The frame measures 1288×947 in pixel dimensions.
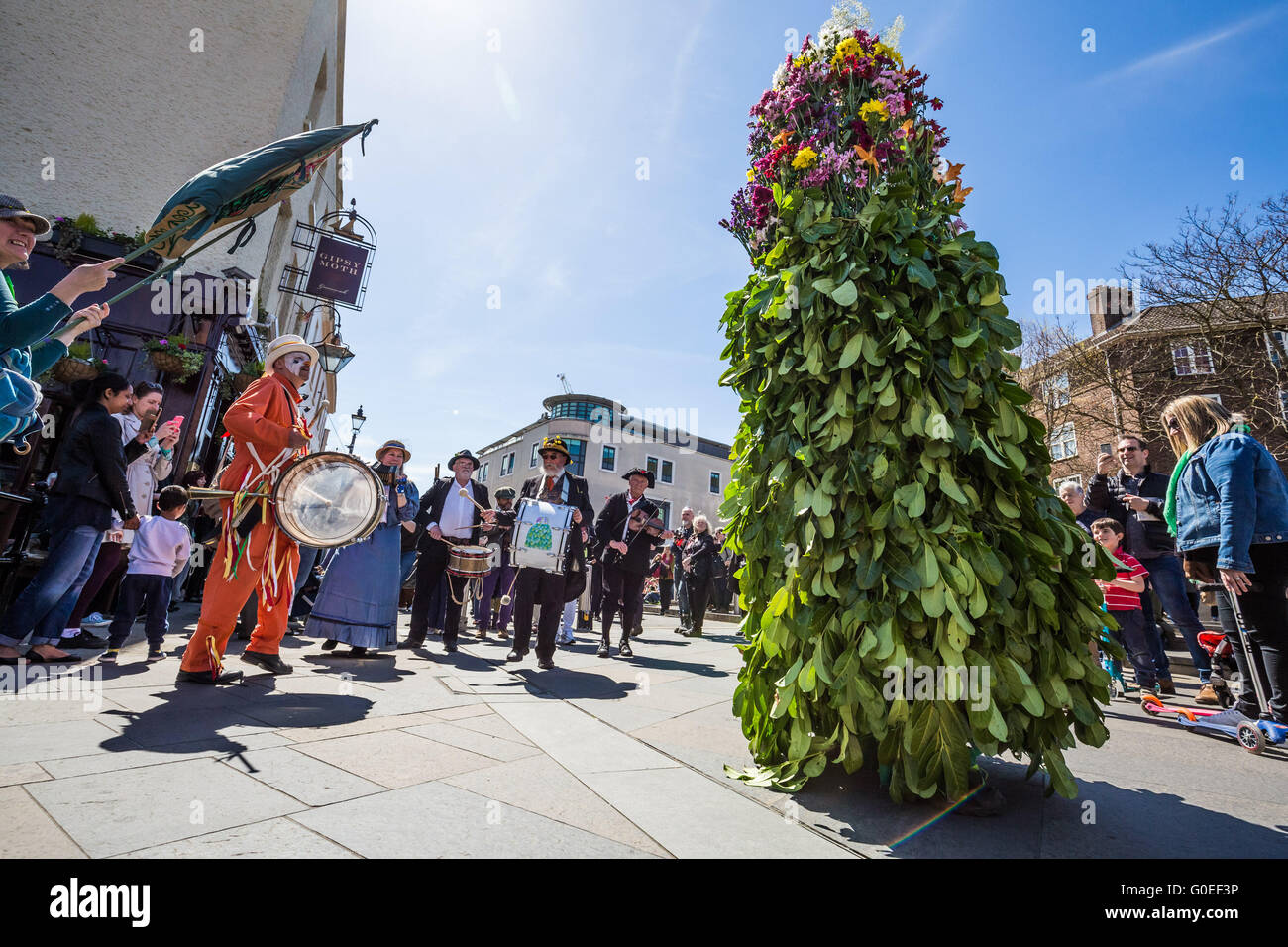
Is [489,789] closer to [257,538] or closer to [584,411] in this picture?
[257,538]

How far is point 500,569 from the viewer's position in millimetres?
9773

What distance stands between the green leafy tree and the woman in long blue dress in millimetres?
3933

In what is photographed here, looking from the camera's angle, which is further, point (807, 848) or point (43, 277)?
point (43, 277)

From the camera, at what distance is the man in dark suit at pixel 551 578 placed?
5656 mm

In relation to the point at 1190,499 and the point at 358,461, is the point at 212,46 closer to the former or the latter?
the point at 358,461

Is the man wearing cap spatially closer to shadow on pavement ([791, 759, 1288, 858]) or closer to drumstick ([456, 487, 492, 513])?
shadow on pavement ([791, 759, 1288, 858])

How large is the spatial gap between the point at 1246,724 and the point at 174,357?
12.8 meters

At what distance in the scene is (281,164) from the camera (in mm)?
3830

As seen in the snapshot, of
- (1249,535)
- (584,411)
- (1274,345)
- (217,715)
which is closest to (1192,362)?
(1274,345)

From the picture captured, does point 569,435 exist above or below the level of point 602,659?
above

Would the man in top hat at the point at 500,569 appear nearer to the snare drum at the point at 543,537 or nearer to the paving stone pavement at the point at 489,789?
the snare drum at the point at 543,537
